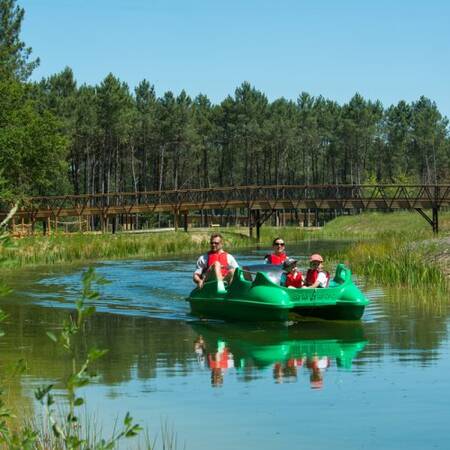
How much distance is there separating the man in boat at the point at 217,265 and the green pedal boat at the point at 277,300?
22 centimetres

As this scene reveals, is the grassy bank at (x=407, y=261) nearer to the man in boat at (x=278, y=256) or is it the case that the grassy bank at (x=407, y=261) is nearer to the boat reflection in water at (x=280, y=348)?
the man in boat at (x=278, y=256)

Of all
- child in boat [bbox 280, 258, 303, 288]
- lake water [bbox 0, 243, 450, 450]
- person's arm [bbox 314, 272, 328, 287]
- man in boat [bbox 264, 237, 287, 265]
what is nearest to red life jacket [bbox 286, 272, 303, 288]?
child in boat [bbox 280, 258, 303, 288]

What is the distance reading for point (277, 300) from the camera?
17.4 meters

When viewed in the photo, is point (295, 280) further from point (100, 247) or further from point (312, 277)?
point (100, 247)

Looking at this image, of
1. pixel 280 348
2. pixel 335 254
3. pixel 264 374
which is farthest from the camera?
pixel 335 254

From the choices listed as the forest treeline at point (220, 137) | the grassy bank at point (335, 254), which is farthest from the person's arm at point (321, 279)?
the forest treeline at point (220, 137)

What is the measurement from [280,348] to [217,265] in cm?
398

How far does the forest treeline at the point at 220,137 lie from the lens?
86.6 metres

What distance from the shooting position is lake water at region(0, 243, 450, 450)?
928 centimetres

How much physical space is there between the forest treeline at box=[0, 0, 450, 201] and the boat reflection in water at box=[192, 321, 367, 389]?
46.7 metres

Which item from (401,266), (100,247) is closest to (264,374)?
(401,266)

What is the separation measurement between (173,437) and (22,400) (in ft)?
7.06

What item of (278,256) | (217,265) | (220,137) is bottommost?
(217,265)

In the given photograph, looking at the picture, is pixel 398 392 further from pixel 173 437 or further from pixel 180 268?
pixel 180 268
